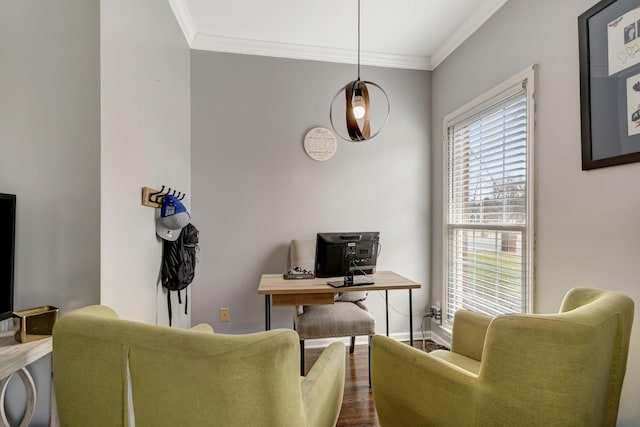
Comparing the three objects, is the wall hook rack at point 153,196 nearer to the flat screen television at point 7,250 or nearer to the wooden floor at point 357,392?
the flat screen television at point 7,250

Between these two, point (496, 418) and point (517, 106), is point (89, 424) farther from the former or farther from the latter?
point (517, 106)

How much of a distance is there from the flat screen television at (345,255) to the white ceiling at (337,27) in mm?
1709

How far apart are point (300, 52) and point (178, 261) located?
2119 mm

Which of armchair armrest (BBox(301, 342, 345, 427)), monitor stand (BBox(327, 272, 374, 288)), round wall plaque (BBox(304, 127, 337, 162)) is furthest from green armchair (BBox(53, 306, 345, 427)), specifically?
round wall plaque (BBox(304, 127, 337, 162))

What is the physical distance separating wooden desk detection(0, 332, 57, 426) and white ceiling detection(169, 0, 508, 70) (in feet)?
7.34

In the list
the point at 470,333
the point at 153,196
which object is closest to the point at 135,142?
the point at 153,196

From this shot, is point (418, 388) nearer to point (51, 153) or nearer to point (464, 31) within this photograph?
point (51, 153)

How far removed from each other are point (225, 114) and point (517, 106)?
2.29 m

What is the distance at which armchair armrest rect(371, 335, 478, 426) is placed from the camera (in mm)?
1068

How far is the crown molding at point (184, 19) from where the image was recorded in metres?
2.19

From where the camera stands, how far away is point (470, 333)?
1673 mm

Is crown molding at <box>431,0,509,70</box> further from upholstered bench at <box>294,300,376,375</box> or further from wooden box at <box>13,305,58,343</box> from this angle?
wooden box at <box>13,305,58,343</box>

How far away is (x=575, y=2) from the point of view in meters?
1.57

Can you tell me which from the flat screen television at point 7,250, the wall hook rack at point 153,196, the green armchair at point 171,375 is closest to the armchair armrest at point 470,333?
the green armchair at point 171,375
